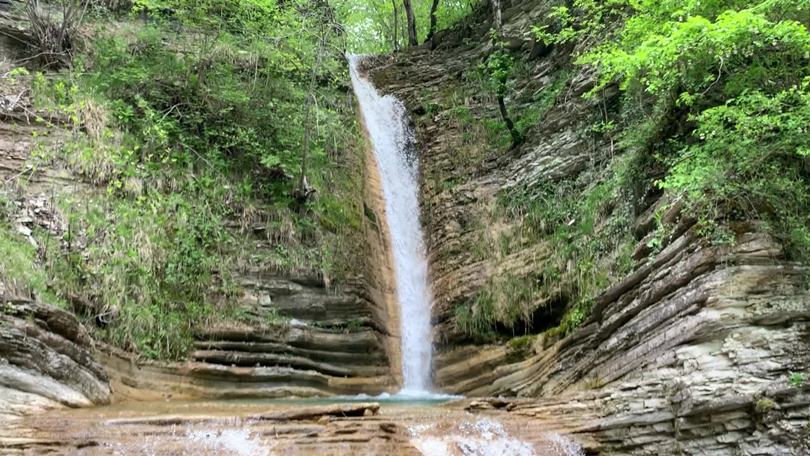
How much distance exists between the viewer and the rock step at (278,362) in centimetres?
973

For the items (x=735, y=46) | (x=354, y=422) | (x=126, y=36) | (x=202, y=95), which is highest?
(x=126, y=36)

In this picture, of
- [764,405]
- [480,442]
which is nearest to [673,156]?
[764,405]

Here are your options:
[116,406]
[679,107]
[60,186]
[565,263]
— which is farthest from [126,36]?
[679,107]

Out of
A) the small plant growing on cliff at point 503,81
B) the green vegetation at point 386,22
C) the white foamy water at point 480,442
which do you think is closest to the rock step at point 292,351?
the white foamy water at point 480,442

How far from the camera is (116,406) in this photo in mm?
7234

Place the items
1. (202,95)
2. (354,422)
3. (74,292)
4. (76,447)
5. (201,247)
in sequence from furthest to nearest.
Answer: (202,95) < (201,247) < (74,292) < (354,422) < (76,447)

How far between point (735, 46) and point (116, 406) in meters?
8.74

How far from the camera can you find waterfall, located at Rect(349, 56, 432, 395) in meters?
12.4

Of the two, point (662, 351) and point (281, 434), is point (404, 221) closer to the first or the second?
point (662, 351)

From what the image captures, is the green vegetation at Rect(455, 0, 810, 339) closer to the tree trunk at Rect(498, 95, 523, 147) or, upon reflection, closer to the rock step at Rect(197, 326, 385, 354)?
the tree trunk at Rect(498, 95, 523, 147)

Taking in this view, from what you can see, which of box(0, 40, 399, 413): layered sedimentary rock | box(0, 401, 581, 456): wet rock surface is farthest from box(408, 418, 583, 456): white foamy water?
box(0, 40, 399, 413): layered sedimentary rock

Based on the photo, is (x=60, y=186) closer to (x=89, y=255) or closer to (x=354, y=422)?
(x=89, y=255)

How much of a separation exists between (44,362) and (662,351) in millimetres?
7181

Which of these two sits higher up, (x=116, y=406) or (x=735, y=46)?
(x=735, y=46)
